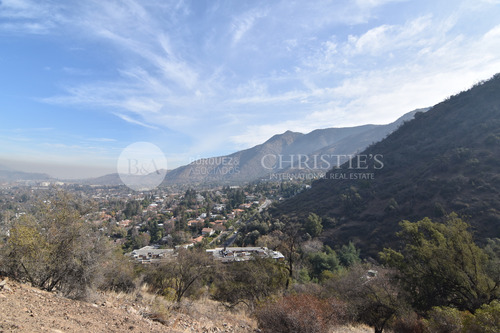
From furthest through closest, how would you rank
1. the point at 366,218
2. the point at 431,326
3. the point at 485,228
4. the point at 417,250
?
the point at 366,218
the point at 485,228
the point at 417,250
the point at 431,326

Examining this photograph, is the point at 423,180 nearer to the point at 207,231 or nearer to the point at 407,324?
the point at 407,324

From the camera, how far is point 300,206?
129 ft

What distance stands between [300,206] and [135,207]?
4275 cm

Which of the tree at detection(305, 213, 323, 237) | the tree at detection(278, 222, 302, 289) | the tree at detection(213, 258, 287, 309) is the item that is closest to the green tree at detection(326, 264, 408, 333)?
the tree at detection(278, 222, 302, 289)

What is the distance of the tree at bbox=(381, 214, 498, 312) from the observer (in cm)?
629

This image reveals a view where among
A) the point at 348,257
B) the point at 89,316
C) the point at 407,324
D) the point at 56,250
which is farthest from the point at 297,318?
the point at 348,257

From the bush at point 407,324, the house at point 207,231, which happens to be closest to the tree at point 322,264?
the bush at point 407,324

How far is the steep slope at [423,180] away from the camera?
22031 mm

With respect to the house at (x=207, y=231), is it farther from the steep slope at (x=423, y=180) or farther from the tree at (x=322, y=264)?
the tree at (x=322, y=264)

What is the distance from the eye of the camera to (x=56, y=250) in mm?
5656

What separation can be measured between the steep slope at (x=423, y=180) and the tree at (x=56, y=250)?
25125 mm

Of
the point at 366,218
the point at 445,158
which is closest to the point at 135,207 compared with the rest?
the point at 366,218

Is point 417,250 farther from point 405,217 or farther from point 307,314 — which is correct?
point 405,217

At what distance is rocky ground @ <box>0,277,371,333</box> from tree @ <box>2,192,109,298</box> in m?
0.47
